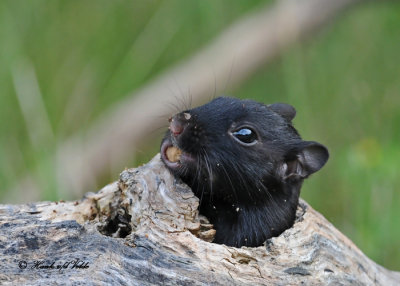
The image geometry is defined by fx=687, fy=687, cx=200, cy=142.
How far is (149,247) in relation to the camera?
276cm

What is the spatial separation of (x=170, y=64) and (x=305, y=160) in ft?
13.9

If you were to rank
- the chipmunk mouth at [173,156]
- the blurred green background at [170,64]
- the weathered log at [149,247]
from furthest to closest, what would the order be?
the blurred green background at [170,64]
the chipmunk mouth at [173,156]
the weathered log at [149,247]

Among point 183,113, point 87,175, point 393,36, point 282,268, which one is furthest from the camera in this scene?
point 393,36

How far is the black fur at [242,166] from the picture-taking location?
350 cm

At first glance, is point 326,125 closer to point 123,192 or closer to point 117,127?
point 117,127

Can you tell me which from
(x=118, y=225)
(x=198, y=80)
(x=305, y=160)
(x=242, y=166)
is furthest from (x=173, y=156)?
(x=198, y=80)

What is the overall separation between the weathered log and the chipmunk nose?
7.0 inches

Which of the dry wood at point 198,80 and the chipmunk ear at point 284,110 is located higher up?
the dry wood at point 198,80

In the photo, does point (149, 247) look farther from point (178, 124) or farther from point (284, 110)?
point (284, 110)

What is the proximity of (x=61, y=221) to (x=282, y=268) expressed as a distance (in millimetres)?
971

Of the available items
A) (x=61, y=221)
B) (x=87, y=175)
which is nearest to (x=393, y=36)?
(x=87, y=175)

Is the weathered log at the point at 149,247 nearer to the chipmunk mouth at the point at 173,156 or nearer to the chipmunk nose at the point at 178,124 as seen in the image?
the chipmunk mouth at the point at 173,156

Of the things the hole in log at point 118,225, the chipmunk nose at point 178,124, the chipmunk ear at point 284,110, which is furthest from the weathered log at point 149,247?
the chipmunk ear at point 284,110

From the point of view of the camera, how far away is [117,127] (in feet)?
22.2
